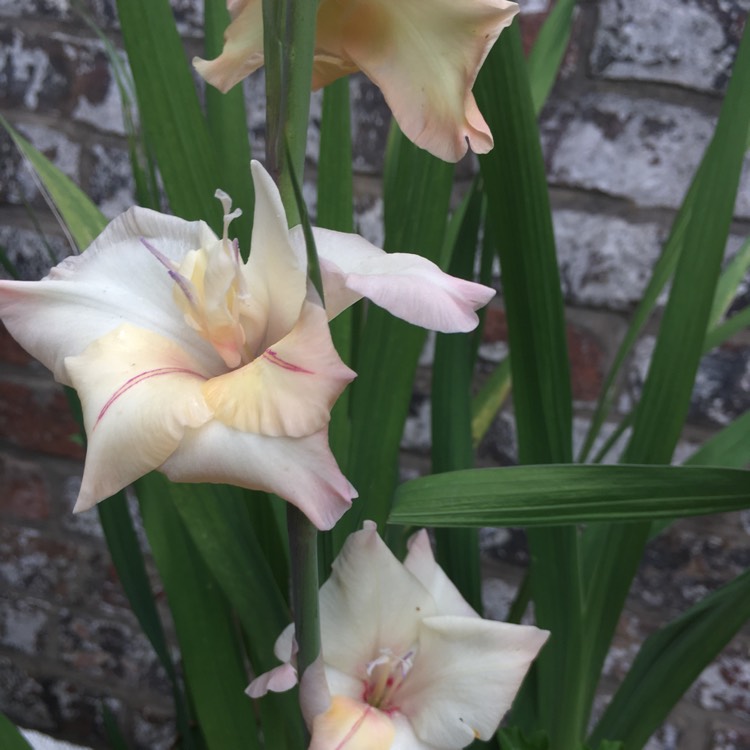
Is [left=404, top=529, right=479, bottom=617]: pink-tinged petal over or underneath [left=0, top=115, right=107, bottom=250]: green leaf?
underneath

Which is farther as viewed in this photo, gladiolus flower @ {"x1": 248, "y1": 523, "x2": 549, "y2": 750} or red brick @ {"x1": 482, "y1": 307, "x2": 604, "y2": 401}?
red brick @ {"x1": 482, "y1": 307, "x2": 604, "y2": 401}

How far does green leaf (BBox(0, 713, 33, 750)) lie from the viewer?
1.41 ft

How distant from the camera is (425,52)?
278 millimetres

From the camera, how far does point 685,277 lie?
1.56 ft

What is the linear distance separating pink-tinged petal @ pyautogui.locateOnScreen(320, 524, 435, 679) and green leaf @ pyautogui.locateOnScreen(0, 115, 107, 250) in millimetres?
275

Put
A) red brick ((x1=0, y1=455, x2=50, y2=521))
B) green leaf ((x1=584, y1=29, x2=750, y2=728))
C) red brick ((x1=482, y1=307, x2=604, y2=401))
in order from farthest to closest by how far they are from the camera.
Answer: red brick ((x1=0, y1=455, x2=50, y2=521))
red brick ((x1=482, y1=307, x2=604, y2=401))
green leaf ((x1=584, y1=29, x2=750, y2=728))

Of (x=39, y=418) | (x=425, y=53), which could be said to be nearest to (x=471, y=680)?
(x=425, y=53)

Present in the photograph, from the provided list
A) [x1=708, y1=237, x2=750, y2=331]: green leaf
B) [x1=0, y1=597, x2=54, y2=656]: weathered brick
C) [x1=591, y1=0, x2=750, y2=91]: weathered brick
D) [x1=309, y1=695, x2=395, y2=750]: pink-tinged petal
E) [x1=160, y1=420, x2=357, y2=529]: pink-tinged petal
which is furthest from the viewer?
[x1=0, y1=597, x2=54, y2=656]: weathered brick

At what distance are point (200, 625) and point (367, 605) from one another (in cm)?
17

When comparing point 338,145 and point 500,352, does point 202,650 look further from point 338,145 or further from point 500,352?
point 500,352

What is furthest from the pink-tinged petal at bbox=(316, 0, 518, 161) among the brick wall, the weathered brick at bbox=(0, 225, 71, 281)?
the weathered brick at bbox=(0, 225, 71, 281)

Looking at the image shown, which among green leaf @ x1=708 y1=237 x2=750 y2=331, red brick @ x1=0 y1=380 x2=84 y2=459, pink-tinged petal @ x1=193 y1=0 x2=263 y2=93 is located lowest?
red brick @ x1=0 y1=380 x2=84 y2=459

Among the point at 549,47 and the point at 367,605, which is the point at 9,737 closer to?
the point at 367,605

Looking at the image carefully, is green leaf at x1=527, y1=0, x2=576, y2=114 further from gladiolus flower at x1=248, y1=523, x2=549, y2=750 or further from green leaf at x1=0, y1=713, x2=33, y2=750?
green leaf at x1=0, y1=713, x2=33, y2=750
